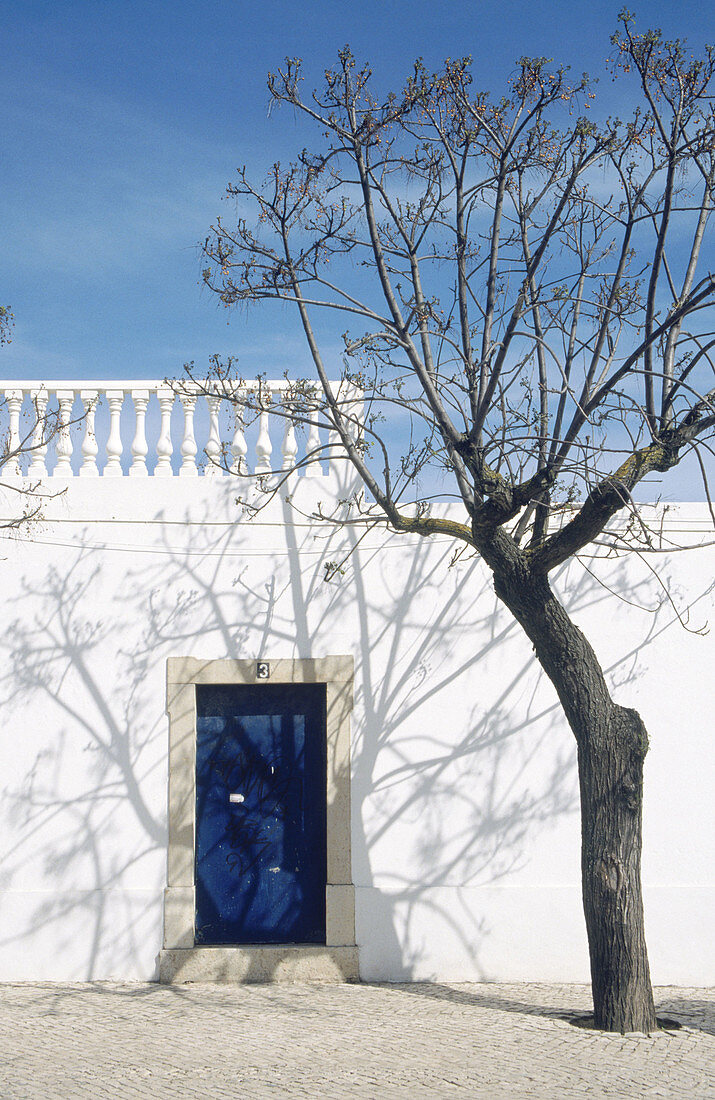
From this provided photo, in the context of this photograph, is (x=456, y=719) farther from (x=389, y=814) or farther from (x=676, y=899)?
(x=676, y=899)

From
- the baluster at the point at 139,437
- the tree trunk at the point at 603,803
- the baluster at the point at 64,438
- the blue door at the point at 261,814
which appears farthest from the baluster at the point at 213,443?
the tree trunk at the point at 603,803

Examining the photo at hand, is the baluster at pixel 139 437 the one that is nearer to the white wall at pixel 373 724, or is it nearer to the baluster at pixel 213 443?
the white wall at pixel 373 724

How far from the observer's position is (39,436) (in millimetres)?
7508

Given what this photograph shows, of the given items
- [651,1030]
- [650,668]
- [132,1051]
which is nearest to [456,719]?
[650,668]

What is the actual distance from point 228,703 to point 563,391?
10.8 ft

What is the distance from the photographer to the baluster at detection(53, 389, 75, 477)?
7.49 metres

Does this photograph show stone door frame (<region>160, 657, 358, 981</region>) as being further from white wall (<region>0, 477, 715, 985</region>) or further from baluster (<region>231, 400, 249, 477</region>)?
baluster (<region>231, 400, 249, 477</region>)

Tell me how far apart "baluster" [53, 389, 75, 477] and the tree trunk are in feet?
11.2

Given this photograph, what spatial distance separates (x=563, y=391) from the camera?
589 centimetres

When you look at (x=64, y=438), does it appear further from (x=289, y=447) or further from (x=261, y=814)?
(x=261, y=814)

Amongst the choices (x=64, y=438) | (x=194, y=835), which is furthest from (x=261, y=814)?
(x=64, y=438)

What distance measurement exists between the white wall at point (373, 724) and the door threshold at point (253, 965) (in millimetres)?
174

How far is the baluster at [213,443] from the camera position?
7507 mm

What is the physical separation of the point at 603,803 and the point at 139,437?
4161 millimetres
